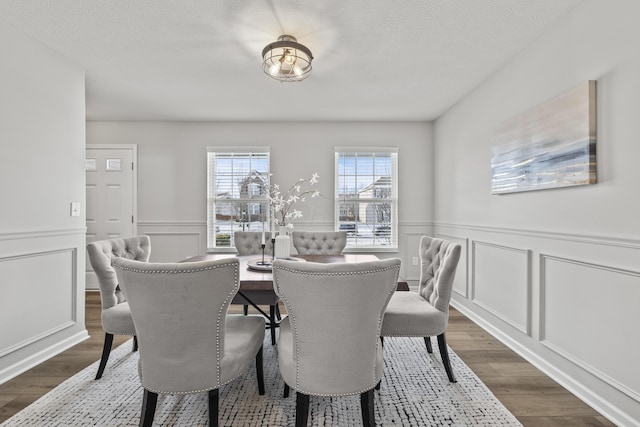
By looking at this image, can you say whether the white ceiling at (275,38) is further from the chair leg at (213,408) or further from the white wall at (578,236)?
the chair leg at (213,408)

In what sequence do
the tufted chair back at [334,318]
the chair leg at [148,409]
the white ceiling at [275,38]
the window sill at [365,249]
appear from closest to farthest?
1. the tufted chair back at [334,318]
2. the chair leg at [148,409]
3. the white ceiling at [275,38]
4. the window sill at [365,249]

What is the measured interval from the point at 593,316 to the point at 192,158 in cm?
453

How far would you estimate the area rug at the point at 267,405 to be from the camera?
176 cm

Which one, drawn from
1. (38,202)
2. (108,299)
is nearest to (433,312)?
(108,299)

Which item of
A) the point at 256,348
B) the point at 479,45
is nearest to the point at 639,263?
the point at 479,45

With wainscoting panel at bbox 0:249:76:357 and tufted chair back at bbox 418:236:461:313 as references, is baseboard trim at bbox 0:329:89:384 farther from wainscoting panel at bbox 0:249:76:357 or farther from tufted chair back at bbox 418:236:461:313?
tufted chair back at bbox 418:236:461:313

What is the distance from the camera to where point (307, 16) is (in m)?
2.11

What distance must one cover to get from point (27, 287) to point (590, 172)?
3.84 meters

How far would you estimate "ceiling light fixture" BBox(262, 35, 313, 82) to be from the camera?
2287 mm

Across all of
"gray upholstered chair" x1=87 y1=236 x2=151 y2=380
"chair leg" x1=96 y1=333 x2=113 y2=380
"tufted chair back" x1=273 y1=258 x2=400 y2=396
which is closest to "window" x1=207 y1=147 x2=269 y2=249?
"gray upholstered chair" x1=87 y1=236 x2=151 y2=380

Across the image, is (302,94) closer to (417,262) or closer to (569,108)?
(569,108)

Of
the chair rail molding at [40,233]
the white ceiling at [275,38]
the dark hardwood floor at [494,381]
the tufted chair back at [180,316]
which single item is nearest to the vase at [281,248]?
the tufted chair back at [180,316]

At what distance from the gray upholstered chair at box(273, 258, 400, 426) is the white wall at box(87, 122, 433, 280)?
313 cm

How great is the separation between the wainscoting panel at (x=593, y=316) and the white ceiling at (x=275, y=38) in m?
1.67
